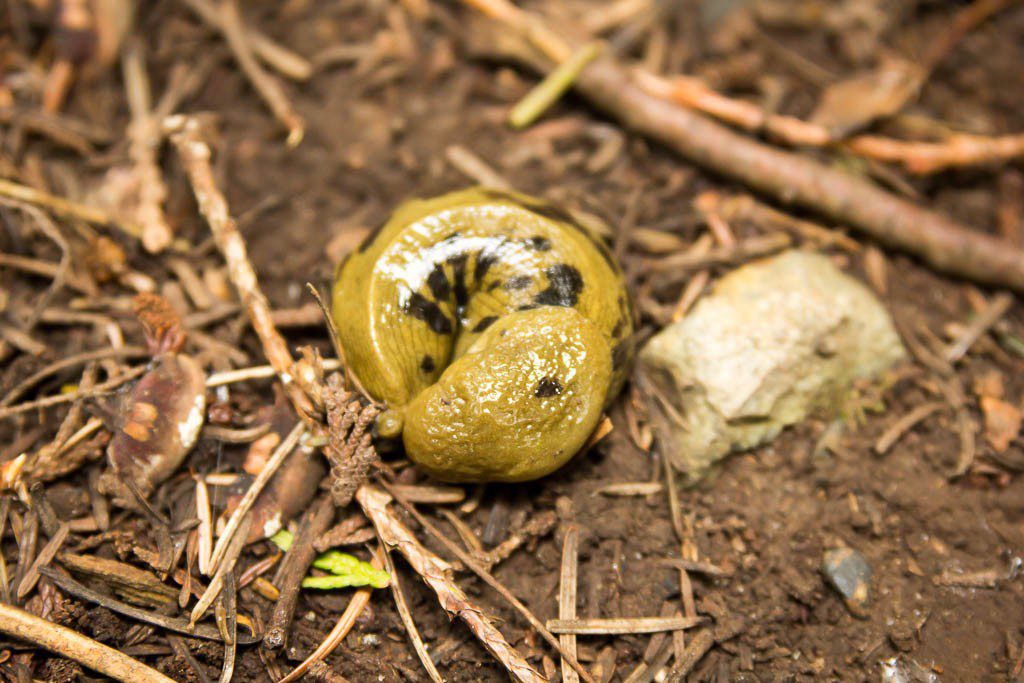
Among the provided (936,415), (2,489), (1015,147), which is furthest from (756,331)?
(2,489)

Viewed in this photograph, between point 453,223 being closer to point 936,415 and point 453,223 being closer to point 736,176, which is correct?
point 736,176

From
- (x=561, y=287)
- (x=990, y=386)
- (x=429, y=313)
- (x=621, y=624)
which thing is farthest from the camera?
(x=990, y=386)

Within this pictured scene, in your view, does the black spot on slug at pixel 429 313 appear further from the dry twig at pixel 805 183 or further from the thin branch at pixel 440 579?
the dry twig at pixel 805 183

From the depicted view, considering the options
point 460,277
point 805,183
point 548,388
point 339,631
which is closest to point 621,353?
point 548,388

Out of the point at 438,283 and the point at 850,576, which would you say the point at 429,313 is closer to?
the point at 438,283

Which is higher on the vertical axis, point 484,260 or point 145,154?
point 145,154
